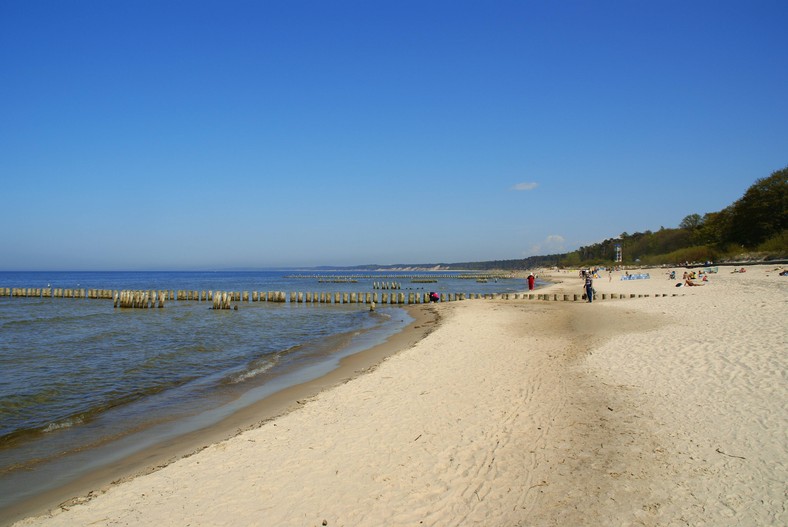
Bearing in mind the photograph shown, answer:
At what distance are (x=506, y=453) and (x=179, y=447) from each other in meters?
4.65

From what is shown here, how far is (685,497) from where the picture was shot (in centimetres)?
439

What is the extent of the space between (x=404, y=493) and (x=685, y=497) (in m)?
2.60

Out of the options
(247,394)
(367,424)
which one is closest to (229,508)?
(367,424)

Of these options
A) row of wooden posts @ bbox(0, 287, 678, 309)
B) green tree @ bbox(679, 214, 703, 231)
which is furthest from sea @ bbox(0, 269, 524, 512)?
green tree @ bbox(679, 214, 703, 231)

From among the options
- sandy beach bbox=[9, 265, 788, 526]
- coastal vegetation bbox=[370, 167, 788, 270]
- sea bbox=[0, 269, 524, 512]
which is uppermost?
coastal vegetation bbox=[370, 167, 788, 270]

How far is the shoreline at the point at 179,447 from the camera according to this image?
17.3ft

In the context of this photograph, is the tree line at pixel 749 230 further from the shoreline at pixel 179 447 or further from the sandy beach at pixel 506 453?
the shoreline at pixel 179 447

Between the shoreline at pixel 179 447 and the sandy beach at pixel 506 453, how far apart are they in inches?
6.3

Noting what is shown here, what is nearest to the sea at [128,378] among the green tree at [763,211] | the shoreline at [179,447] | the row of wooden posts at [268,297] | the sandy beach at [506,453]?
the shoreline at [179,447]

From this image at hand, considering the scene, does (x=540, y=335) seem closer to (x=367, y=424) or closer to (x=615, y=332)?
(x=615, y=332)

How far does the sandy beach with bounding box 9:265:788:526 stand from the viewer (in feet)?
14.4

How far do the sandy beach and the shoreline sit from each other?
0.16 meters

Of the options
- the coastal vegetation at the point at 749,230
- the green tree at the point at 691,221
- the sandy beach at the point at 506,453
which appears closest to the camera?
the sandy beach at the point at 506,453

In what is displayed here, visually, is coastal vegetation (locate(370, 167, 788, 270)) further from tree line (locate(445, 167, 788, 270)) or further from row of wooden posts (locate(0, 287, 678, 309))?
row of wooden posts (locate(0, 287, 678, 309))
